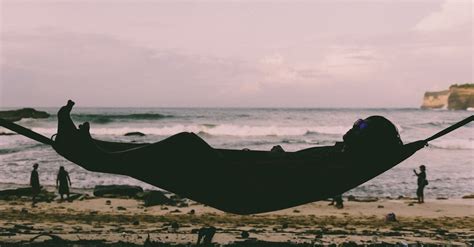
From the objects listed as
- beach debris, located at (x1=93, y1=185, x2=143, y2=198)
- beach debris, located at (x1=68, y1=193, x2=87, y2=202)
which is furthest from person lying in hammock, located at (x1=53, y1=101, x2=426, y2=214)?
beach debris, located at (x1=93, y1=185, x2=143, y2=198)

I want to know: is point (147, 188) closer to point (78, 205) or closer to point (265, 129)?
point (78, 205)

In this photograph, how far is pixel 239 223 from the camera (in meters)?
9.87

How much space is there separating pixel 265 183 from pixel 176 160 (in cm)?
70

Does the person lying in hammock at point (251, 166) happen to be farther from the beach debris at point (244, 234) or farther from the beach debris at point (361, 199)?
the beach debris at point (361, 199)

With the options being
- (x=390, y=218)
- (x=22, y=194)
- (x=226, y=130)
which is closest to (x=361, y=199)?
(x=390, y=218)

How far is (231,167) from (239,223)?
6.25 meters

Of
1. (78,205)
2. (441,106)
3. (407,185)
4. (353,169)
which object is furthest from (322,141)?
(441,106)

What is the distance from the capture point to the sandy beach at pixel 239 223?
8.11m

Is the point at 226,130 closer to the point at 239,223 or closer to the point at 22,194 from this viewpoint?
the point at 22,194

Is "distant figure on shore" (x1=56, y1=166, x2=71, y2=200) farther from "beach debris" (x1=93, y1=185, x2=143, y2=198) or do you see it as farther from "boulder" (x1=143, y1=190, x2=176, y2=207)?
"boulder" (x1=143, y1=190, x2=176, y2=207)

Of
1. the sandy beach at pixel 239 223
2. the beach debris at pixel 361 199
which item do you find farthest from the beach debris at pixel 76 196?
the beach debris at pixel 361 199

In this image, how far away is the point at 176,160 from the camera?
12.1ft

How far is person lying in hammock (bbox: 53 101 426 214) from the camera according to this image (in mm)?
3637

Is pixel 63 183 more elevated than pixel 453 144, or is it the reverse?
pixel 453 144
